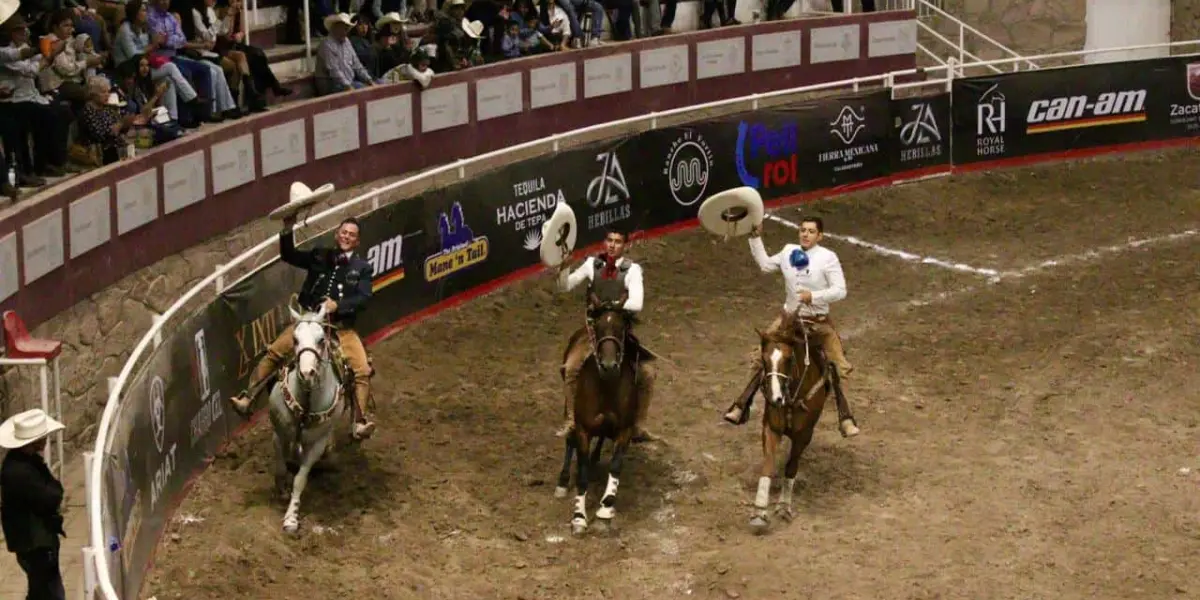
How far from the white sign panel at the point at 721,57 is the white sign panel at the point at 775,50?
240 mm

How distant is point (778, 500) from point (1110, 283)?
26.9ft

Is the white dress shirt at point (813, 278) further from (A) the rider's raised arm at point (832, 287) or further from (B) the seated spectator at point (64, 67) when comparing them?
(B) the seated spectator at point (64, 67)

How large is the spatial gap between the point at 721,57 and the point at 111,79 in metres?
11.4

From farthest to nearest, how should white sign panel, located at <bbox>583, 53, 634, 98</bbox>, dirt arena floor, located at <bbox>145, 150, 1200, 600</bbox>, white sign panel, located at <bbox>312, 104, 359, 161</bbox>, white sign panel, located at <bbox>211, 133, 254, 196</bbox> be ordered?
white sign panel, located at <bbox>583, 53, 634, 98</bbox>, white sign panel, located at <bbox>312, 104, 359, 161</bbox>, white sign panel, located at <bbox>211, 133, 254, 196</bbox>, dirt arena floor, located at <bbox>145, 150, 1200, 600</bbox>

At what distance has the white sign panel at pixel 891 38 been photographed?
30.7 metres

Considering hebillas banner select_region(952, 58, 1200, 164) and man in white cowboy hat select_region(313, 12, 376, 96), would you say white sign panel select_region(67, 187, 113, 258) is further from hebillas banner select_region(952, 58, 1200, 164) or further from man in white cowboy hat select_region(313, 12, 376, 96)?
hebillas banner select_region(952, 58, 1200, 164)

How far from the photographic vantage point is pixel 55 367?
1598 centimetres

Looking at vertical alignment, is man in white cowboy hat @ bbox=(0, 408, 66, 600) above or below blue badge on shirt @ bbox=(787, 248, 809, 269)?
below

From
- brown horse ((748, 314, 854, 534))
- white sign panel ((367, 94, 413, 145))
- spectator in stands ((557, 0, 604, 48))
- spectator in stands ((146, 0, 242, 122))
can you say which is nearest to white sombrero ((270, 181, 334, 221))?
brown horse ((748, 314, 854, 534))

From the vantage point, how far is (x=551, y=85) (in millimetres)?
26516

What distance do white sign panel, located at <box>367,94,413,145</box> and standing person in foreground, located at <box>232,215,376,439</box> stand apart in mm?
6982

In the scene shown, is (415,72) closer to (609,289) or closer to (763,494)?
(609,289)

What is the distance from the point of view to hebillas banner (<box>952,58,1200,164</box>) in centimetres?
2762

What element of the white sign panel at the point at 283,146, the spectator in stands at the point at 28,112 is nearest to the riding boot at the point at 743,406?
the spectator in stands at the point at 28,112
